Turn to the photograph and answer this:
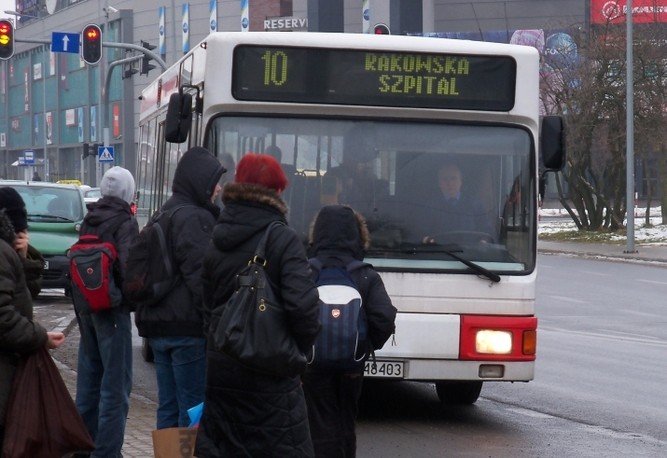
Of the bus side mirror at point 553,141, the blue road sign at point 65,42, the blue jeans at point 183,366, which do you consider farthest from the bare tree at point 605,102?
the blue jeans at point 183,366

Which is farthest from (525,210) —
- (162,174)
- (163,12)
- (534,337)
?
(163,12)

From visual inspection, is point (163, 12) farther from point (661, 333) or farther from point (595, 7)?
point (661, 333)

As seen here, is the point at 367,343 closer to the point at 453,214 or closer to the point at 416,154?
the point at 453,214

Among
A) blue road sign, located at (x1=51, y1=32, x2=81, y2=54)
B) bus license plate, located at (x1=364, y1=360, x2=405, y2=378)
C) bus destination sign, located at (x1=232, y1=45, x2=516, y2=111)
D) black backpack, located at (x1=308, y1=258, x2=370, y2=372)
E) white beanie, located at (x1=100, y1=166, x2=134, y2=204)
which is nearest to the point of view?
black backpack, located at (x1=308, y1=258, x2=370, y2=372)

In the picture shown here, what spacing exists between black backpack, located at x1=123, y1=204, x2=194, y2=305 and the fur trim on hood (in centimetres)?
122

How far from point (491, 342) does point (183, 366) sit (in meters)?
3.05

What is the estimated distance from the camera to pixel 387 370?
30.8ft

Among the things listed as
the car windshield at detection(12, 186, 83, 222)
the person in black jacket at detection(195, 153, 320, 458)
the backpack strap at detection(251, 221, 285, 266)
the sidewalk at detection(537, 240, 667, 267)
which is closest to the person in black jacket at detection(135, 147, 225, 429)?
the person in black jacket at detection(195, 153, 320, 458)

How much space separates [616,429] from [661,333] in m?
7.62

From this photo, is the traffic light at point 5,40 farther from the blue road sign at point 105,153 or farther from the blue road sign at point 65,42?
the blue road sign at point 105,153

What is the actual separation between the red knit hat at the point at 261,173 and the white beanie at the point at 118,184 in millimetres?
2204

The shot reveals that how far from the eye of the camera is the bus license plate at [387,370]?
9.35m

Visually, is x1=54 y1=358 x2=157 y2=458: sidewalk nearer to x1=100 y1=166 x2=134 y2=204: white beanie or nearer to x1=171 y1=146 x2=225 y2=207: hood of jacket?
x1=100 y1=166 x2=134 y2=204: white beanie

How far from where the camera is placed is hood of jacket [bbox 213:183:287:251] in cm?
557
